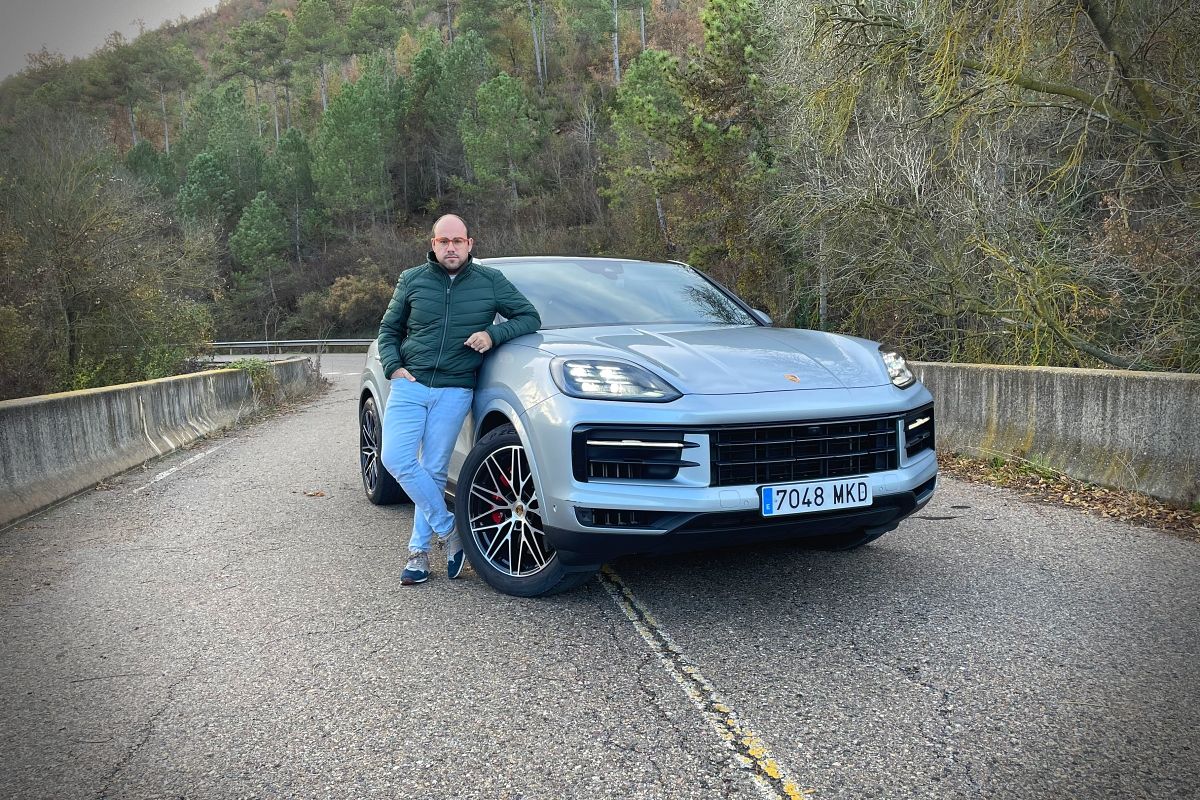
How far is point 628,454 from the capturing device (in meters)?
3.86

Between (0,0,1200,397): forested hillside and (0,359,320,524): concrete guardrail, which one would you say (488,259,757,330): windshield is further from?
(0,0,1200,397): forested hillside

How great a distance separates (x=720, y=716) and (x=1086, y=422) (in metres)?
5.08

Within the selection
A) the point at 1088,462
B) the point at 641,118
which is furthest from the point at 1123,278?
the point at 641,118

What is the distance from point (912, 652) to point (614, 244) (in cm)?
4539

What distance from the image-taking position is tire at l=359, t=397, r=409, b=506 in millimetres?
6590

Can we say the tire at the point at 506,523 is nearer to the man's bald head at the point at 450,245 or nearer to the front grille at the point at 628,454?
the front grille at the point at 628,454

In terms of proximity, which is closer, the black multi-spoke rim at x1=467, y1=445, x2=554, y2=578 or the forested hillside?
the black multi-spoke rim at x1=467, y1=445, x2=554, y2=578

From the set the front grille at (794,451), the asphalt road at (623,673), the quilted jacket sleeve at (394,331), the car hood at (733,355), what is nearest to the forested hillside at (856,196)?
the asphalt road at (623,673)

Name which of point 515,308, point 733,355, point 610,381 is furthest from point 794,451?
point 515,308

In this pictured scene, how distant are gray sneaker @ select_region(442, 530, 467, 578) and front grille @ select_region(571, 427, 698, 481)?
1.23 m

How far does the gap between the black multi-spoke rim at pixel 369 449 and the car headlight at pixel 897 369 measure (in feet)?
11.8

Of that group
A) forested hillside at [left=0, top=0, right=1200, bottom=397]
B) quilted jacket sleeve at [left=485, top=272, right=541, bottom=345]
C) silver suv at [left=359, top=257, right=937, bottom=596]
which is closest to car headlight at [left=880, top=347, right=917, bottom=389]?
silver suv at [left=359, top=257, right=937, bottom=596]

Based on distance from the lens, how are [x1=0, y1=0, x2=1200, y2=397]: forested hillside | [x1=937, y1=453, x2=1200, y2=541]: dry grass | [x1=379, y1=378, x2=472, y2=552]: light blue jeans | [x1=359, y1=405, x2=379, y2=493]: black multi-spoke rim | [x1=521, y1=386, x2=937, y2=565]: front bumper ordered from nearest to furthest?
[x1=521, y1=386, x2=937, y2=565]: front bumper
[x1=379, y1=378, x2=472, y2=552]: light blue jeans
[x1=937, y1=453, x2=1200, y2=541]: dry grass
[x1=359, y1=405, x2=379, y2=493]: black multi-spoke rim
[x1=0, y1=0, x2=1200, y2=397]: forested hillside

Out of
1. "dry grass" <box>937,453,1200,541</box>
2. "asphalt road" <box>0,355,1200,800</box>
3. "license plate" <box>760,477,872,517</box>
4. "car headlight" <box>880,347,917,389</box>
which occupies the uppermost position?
"car headlight" <box>880,347,917,389</box>
